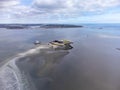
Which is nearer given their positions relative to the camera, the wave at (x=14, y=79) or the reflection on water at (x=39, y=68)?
the wave at (x=14, y=79)

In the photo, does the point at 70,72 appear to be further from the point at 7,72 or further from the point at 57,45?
the point at 57,45

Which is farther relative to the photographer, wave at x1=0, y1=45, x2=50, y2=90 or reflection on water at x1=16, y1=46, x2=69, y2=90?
reflection on water at x1=16, y1=46, x2=69, y2=90

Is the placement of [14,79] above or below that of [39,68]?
above

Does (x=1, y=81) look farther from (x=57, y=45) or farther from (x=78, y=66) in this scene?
(x=57, y=45)

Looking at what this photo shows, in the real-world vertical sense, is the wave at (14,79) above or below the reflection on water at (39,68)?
above

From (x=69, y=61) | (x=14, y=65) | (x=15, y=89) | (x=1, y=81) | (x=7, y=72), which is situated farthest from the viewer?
(x=69, y=61)

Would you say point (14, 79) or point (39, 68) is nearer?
point (14, 79)

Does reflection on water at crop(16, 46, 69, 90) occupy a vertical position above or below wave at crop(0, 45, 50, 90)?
below

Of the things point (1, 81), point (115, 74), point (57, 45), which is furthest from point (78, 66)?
point (57, 45)

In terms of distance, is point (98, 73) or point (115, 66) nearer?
point (98, 73)

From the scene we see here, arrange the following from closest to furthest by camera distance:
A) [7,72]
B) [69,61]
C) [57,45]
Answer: [7,72], [69,61], [57,45]
